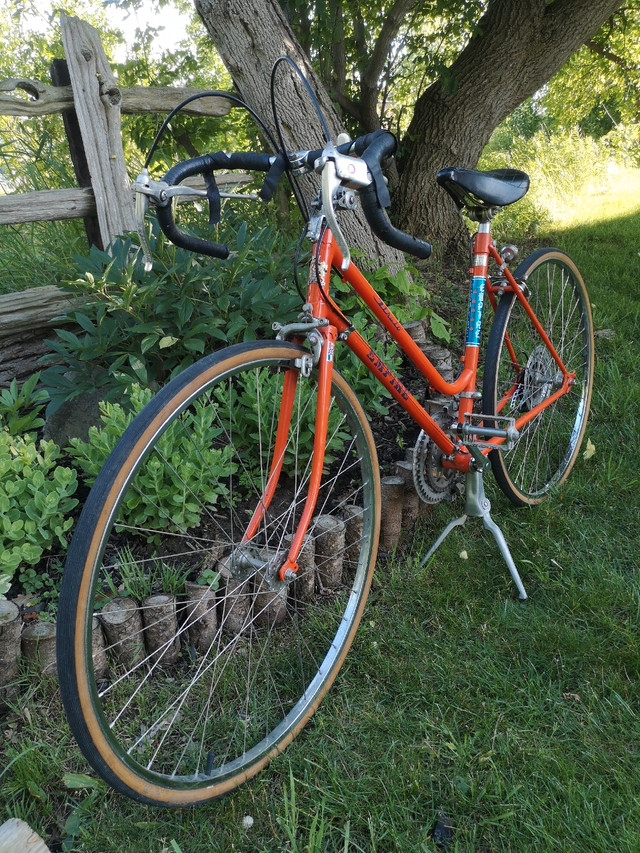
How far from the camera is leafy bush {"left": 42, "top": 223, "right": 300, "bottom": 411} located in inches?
92.4

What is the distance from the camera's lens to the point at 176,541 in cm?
217

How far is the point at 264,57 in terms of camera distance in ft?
10.0

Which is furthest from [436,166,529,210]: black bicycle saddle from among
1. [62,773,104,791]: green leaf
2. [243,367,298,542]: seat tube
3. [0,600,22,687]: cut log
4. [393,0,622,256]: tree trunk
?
[393,0,622,256]: tree trunk

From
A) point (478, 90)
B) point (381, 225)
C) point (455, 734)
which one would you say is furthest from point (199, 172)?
point (478, 90)

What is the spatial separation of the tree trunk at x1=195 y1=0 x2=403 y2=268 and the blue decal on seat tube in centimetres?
109

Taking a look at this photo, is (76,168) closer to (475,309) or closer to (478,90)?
(475,309)

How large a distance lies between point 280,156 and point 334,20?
2830mm

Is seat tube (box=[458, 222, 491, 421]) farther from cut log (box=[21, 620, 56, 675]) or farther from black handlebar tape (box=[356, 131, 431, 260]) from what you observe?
cut log (box=[21, 620, 56, 675])

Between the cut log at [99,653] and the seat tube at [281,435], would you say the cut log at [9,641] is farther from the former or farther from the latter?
the seat tube at [281,435]

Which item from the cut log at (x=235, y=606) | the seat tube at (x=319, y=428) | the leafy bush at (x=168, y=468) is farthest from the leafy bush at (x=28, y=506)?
the seat tube at (x=319, y=428)

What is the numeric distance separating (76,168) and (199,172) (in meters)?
1.83

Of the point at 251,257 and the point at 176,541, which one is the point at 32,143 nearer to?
the point at 251,257

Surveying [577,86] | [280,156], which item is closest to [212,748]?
[280,156]

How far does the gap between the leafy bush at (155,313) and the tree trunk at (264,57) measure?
0.92 meters
